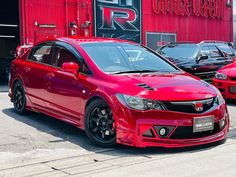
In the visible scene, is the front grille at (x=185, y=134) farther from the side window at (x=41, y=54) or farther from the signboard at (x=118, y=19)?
the signboard at (x=118, y=19)

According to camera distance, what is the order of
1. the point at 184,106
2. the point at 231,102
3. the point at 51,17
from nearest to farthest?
the point at 184,106 < the point at 231,102 < the point at 51,17

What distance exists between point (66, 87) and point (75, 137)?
30.3 inches

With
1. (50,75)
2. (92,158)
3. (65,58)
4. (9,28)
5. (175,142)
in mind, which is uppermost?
(9,28)

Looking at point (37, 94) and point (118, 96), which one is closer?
point (118, 96)

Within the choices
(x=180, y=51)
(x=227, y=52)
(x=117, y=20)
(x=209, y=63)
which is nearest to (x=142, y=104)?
(x=209, y=63)

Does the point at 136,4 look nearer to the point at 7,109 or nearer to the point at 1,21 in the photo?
the point at 1,21

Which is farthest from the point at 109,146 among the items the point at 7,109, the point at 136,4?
the point at 136,4

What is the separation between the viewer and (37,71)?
7500 millimetres

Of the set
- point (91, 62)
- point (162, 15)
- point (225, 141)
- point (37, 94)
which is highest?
point (162, 15)

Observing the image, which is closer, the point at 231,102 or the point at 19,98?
the point at 19,98

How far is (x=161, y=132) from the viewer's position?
5.52 meters

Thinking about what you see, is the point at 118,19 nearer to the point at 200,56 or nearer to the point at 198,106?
the point at 200,56

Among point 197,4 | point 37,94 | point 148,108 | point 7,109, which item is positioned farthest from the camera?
point 197,4

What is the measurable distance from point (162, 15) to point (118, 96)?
17.4 metres
